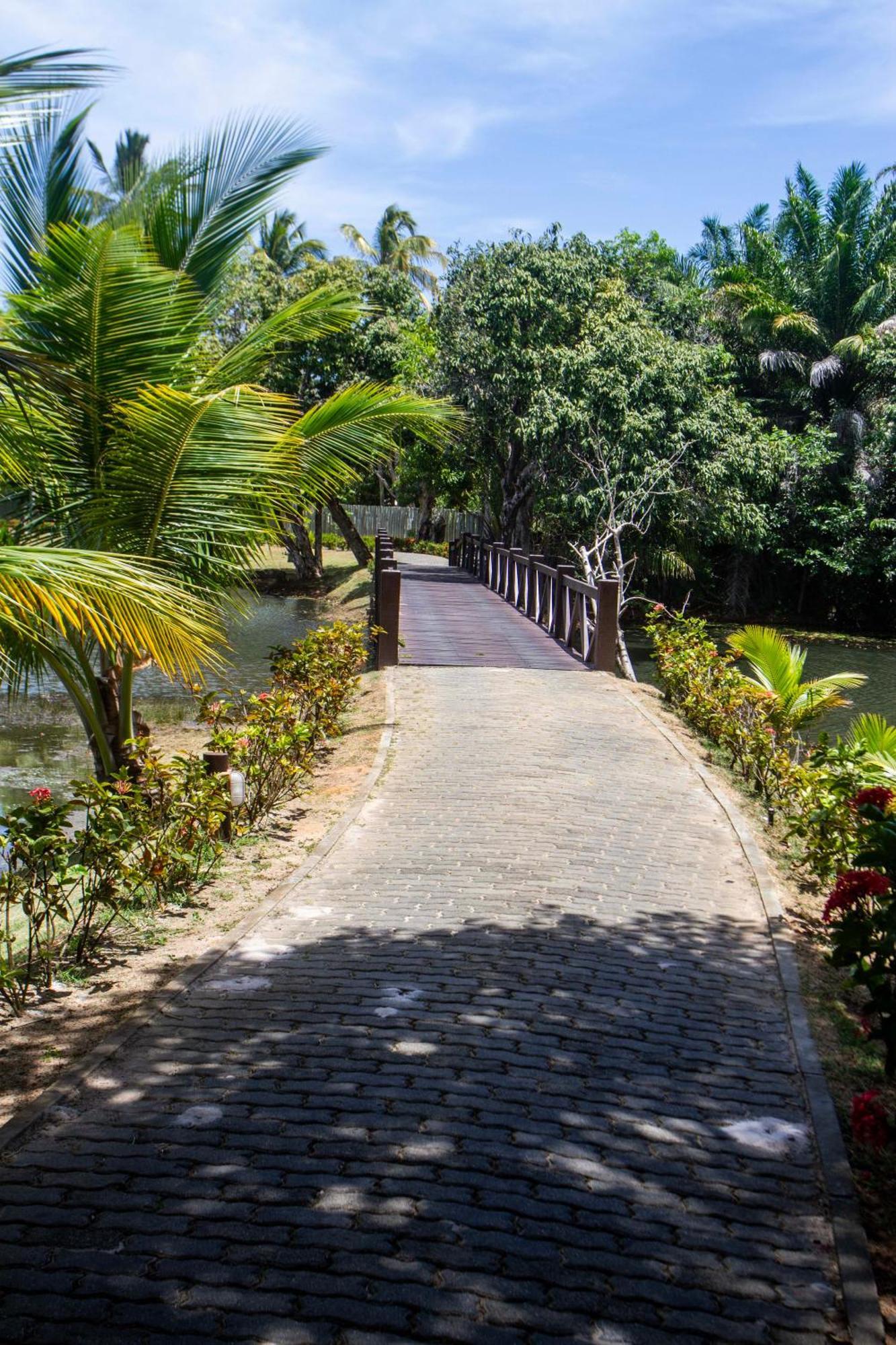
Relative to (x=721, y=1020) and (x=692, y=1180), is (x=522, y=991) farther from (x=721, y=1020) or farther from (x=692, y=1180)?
(x=692, y=1180)

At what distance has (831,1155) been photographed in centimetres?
394

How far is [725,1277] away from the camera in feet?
10.5

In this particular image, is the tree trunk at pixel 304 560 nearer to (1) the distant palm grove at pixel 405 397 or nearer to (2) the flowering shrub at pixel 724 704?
(1) the distant palm grove at pixel 405 397

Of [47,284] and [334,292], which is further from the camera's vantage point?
[334,292]

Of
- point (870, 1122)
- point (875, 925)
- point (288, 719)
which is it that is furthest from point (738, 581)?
point (870, 1122)

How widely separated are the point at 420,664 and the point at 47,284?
8.95m

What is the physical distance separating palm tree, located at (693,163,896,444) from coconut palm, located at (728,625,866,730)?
22.3 m

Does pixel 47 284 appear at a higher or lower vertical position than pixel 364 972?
higher

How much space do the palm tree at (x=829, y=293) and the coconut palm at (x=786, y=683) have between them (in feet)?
73.1

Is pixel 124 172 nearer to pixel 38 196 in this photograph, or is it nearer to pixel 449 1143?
pixel 38 196

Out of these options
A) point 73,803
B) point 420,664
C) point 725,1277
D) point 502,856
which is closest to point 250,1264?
point 725,1277

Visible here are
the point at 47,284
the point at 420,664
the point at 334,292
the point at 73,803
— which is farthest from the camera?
the point at 420,664

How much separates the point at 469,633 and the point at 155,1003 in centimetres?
1343

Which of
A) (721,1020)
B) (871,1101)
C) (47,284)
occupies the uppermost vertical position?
(47,284)
